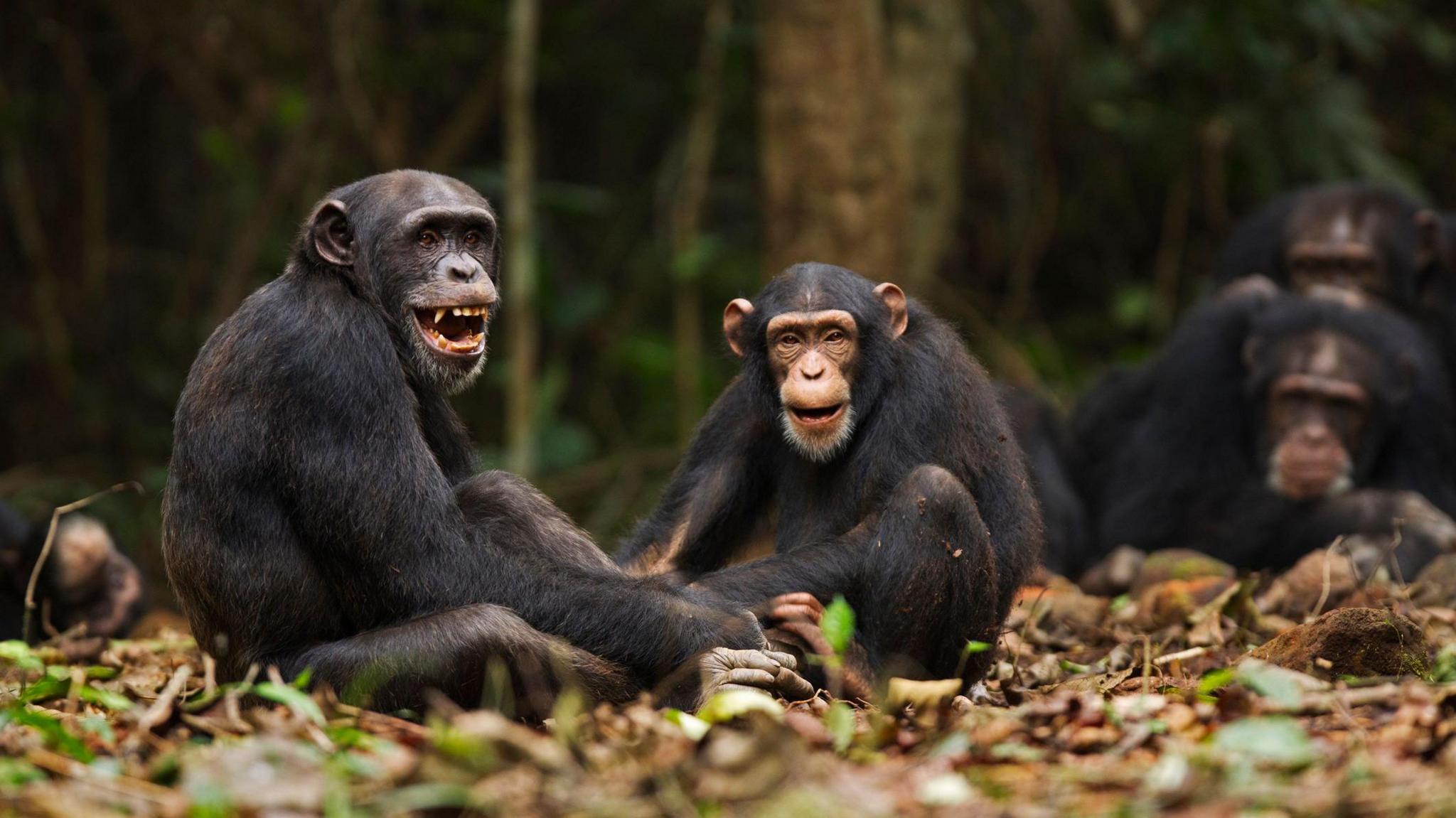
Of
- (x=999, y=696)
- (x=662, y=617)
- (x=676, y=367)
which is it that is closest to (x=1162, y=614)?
(x=999, y=696)

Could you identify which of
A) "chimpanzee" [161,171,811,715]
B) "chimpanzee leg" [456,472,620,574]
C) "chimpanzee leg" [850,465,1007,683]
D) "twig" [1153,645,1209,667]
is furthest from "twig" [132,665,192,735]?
"twig" [1153,645,1209,667]

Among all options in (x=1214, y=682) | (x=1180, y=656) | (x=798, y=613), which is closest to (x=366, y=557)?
(x=798, y=613)

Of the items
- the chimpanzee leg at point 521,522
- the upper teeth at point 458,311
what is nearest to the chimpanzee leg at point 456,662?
the chimpanzee leg at point 521,522

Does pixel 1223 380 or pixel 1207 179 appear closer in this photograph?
pixel 1223 380

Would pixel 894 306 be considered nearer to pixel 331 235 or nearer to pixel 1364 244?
pixel 331 235

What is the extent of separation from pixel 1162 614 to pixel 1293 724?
306 centimetres

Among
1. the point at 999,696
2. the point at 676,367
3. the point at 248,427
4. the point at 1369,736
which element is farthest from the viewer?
the point at 676,367

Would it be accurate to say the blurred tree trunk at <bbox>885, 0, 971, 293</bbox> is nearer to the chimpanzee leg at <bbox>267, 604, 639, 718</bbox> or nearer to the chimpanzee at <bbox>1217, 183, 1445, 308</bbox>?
the chimpanzee at <bbox>1217, 183, 1445, 308</bbox>

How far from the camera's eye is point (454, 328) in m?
5.08

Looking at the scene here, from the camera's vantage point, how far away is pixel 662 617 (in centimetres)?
460

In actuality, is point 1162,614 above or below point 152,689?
above

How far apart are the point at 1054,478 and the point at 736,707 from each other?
6.25 meters

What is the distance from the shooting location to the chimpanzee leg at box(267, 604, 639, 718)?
429 centimetres

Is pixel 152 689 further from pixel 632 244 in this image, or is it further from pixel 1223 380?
pixel 632 244
